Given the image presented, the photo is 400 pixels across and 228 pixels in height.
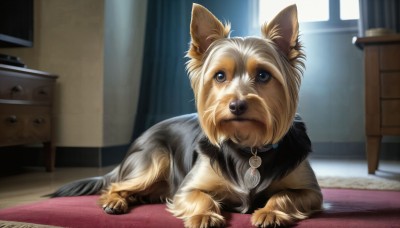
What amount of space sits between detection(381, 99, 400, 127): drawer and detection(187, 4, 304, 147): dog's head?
1.78m

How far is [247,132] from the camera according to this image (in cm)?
154

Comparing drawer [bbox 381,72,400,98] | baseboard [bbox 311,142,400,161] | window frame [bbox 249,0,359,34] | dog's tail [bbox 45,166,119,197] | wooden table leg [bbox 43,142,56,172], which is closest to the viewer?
dog's tail [bbox 45,166,119,197]

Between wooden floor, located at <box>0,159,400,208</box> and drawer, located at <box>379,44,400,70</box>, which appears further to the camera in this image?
drawer, located at <box>379,44,400,70</box>

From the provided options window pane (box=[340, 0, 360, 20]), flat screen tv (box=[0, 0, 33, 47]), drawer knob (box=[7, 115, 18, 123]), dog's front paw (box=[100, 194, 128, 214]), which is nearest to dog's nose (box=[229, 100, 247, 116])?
dog's front paw (box=[100, 194, 128, 214])

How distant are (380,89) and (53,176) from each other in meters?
2.53

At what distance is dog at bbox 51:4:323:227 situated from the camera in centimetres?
150

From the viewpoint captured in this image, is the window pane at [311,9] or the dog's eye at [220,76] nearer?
the dog's eye at [220,76]

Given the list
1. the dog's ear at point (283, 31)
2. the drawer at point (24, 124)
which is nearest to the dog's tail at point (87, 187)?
the dog's ear at point (283, 31)

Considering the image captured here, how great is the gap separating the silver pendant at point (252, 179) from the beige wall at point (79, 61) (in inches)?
94.8

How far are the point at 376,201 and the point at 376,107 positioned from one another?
1.35 m

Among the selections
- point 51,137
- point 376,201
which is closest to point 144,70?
point 51,137

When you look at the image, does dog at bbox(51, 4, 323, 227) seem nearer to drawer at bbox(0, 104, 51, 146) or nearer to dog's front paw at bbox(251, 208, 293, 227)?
dog's front paw at bbox(251, 208, 293, 227)

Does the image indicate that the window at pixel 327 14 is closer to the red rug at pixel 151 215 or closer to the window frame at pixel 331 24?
the window frame at pixel 331 24

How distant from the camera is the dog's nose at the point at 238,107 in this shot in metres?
1.45
